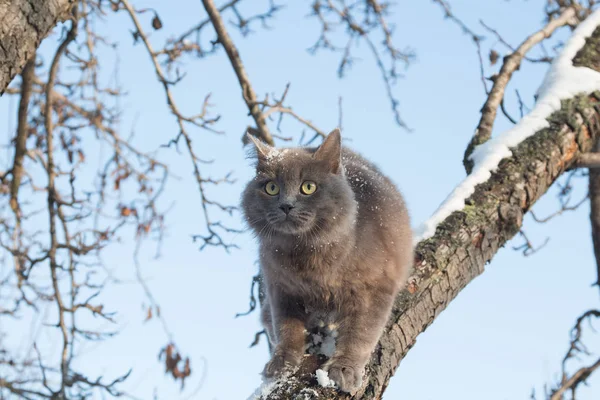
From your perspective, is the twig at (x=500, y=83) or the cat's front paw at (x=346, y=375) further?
the twig at (x=500, y=83)

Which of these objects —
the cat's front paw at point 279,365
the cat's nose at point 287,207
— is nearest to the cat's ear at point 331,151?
the cat's nose at point 287,207

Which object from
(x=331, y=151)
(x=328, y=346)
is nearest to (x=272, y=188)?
(x=331, y=151)

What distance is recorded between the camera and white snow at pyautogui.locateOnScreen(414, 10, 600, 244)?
11.6ft

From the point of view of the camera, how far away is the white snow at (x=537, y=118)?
3543 millimetres

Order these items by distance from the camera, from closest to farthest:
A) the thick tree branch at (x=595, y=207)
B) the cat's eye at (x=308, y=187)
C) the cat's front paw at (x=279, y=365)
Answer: the cat's front paw at (x=279, y=365)
the cat's eye at (x=308, y=187)
the thick tree branch at (x=595, y=207)

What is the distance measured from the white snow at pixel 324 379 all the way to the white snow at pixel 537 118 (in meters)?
1.17

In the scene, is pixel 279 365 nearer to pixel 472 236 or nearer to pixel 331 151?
pixel 331 151

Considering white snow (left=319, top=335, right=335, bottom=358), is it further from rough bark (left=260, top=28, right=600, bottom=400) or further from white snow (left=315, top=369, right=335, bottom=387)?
white snow (left=315, top=369, right=335, bottom=387)

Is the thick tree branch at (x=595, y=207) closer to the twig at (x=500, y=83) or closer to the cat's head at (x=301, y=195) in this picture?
the twig at (x=500, y=83)

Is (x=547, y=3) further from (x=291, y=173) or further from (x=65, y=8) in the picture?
(x=65, y=8)

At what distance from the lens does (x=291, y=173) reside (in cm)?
274

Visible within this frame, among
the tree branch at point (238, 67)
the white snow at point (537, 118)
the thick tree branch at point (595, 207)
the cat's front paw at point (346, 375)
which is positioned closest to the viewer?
the cat's front paw at point (346, 375)

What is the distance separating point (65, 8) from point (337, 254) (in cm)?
193

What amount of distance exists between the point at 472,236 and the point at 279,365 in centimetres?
145
